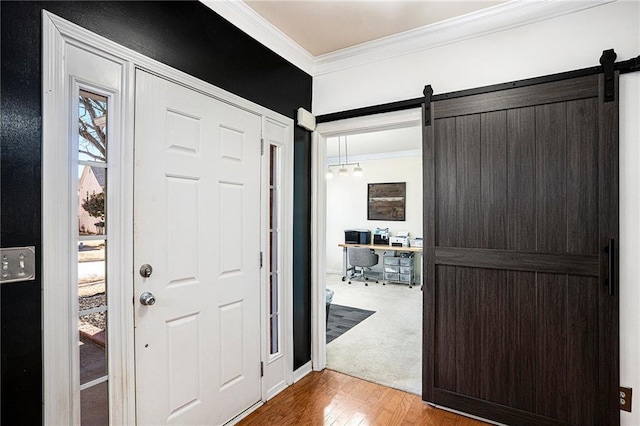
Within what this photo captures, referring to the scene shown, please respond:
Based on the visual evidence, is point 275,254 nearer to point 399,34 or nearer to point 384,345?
point 384,345

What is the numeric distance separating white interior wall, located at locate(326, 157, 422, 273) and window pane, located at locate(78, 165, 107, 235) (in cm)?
592

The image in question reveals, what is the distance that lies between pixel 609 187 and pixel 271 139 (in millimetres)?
2119

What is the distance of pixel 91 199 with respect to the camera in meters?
1.46

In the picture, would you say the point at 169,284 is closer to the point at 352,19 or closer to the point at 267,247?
the point at 267,247

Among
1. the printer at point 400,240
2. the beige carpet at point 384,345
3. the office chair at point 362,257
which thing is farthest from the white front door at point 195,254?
the printer at point 400,240

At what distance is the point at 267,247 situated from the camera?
243 cm

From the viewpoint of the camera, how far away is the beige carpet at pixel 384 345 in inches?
111

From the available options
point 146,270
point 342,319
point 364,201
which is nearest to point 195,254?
point 146,270

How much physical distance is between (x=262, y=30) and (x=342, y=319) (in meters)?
3.47

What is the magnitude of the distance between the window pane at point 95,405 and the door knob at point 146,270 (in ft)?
1.64

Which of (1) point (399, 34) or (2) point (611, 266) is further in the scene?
(1) point (399, 34)

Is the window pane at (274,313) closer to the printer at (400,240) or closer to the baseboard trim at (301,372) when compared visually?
the baseboard trim at (301,372)

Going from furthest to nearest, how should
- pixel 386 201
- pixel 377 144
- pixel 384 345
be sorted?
pixel 386 201
pixel 377 144
pixel 384 345

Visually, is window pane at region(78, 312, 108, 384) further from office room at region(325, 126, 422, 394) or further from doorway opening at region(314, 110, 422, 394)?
office room at region(325, 126, 422, 394)
